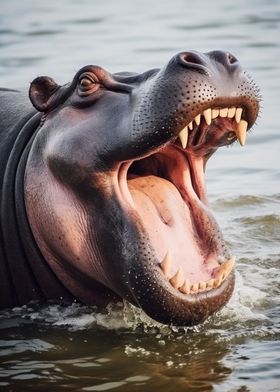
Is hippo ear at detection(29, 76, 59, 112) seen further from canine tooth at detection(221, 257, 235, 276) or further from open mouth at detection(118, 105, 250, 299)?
canine tooth at detection(221, 257, 235, 276)

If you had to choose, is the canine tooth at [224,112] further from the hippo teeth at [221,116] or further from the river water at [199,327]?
the river water at [199,327]

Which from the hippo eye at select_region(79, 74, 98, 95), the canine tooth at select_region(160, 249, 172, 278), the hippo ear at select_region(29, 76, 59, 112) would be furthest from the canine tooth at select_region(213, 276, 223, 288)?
the hippo ear at select_region(29, 76, 59, 112)

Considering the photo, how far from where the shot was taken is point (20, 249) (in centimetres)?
684

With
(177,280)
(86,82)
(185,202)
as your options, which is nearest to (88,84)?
(86,82)

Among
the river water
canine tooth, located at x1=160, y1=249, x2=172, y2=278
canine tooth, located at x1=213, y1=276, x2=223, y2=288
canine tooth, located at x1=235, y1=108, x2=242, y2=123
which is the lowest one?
the river water

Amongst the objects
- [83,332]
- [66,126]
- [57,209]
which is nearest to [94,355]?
[83,332]

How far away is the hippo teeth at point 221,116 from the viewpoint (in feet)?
19.8

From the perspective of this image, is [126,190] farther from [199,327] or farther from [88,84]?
[199,327]

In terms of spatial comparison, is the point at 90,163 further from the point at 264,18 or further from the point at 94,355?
the point at 264,18

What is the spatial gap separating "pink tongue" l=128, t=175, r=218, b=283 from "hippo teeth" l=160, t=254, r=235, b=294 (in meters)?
0.09

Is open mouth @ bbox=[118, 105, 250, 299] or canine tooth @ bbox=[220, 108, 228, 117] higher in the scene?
canine tooth @ bbox=[220, 108, 228, 117]

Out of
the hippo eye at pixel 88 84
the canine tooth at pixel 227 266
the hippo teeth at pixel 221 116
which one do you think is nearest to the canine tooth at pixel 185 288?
the canine tooth at pixel 227 266

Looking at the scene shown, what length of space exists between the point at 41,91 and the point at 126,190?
0.86 meters

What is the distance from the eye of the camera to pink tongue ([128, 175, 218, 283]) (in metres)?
6.34
